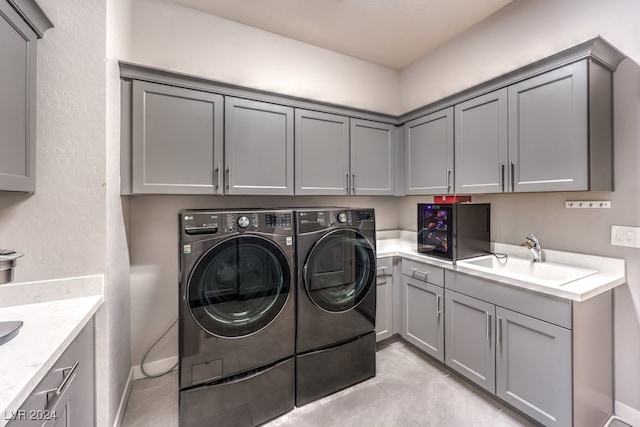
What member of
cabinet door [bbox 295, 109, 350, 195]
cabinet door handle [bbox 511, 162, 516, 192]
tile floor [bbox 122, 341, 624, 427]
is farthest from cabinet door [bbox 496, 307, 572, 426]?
cabinet door [bbox 295, 109, 350, 195]

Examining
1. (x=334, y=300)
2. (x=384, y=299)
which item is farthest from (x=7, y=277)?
(x=384, y=299)

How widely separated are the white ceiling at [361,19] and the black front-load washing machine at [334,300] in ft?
5.44

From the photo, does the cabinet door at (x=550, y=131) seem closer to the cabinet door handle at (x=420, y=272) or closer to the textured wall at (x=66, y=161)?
the cabinet door handle at (x=420, y=272)

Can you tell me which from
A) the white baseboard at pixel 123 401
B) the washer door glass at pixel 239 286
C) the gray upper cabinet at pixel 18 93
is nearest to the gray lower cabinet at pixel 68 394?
the white baseboard at pixel 123 401

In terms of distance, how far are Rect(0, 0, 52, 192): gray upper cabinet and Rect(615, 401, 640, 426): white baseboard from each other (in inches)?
132

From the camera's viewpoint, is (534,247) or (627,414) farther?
(534,247)

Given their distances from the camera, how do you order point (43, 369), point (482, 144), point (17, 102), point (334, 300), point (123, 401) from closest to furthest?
point (43, 369) → point (17, 102) → point (123, 401) → point (334, 300) → point (482, 144)

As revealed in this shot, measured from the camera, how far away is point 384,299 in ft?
8.01

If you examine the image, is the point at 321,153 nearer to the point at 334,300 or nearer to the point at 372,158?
the point at 372,158

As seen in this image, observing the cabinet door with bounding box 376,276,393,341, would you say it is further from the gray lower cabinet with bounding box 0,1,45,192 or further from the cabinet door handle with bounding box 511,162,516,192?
the gray lower cabinet with bounding box 0,1,45,192

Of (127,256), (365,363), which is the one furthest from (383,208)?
(127,256)

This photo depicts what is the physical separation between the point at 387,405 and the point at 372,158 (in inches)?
78.6

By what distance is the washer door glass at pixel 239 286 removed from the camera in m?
1.52

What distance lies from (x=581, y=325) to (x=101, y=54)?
2823 millimetres
